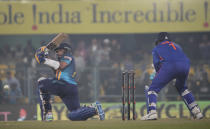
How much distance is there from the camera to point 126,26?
18.9 m

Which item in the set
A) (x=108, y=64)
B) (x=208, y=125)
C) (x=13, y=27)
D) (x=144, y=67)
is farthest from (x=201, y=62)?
(x=208, y=125)

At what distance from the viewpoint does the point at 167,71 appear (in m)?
10.4

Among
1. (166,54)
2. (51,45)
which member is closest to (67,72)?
(51,45)

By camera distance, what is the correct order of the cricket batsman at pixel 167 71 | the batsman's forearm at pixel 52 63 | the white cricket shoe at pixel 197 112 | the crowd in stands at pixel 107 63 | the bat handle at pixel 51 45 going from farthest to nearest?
1. the crowd in stands at pixel 107 63
2. the bat handle at pixel 51 45
3. the batsman's forearm at pixel 52 63
4. the white cricket shoe at pixel 197 112
5. the cricket batsman at pixel 167 71

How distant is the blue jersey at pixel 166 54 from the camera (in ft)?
34.6

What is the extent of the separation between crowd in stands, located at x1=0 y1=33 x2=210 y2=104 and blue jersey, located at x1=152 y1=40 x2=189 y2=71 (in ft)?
16.8

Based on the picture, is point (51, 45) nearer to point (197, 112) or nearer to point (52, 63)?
point (52, 63)

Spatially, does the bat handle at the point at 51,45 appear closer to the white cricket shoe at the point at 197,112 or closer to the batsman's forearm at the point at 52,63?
the batsman's forearm at the point at 52,63

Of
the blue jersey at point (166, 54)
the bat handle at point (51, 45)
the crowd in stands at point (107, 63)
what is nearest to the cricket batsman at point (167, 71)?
the blue jersey at point (166, 54)

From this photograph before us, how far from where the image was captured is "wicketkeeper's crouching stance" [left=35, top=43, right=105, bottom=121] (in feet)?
35.9

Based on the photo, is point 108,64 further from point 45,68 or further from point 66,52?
point 66,52

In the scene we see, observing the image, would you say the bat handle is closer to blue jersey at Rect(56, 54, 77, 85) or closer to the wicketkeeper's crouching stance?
the wicketkeeper's crouching stance

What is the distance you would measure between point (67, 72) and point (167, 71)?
234cm

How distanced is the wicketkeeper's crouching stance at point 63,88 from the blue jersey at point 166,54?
167 centimetres
